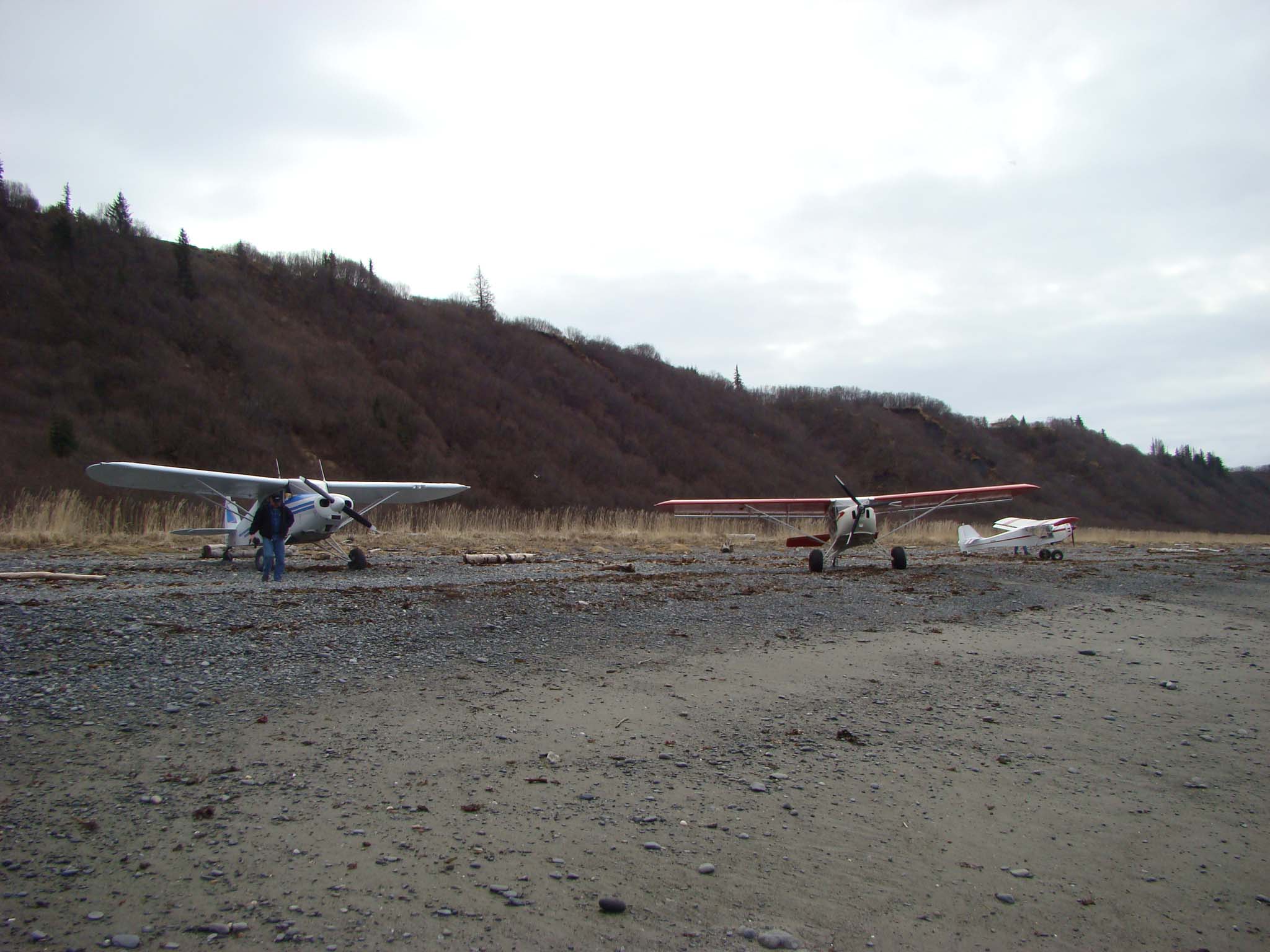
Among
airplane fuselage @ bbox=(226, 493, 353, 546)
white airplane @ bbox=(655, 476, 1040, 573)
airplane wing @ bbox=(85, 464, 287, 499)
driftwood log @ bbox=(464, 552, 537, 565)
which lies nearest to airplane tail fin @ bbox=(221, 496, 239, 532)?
airplane wing @ bbox=(85, 464, 287, 499)

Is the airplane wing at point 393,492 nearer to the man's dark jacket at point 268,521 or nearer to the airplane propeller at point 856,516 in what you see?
the man's dark jacket at point 268,521

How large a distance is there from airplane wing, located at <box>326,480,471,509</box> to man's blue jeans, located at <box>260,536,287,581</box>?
5352 mm

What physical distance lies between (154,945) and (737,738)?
2907 millimetres

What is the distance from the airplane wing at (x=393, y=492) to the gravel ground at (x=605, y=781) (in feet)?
31.7

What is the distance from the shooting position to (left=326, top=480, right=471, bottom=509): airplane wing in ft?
57.2

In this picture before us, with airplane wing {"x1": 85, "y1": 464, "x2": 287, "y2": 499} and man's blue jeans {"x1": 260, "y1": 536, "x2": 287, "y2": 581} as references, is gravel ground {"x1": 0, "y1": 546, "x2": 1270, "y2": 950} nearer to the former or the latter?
man's blue jeans {"x1": 260, "y1": 536, "x2": 287, "y2": 581}

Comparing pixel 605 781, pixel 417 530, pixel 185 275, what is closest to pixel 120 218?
pixel 185 275

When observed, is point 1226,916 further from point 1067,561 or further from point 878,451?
point 878,451

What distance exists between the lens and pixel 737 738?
440 cm

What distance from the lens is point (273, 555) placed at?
448 inches

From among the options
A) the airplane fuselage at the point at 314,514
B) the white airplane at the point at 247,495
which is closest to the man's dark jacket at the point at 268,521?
the white airplane at the point at 247,495

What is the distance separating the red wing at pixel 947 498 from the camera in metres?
18.7

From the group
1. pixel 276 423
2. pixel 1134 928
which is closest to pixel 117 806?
pixel 1134 928

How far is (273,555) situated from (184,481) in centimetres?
526
